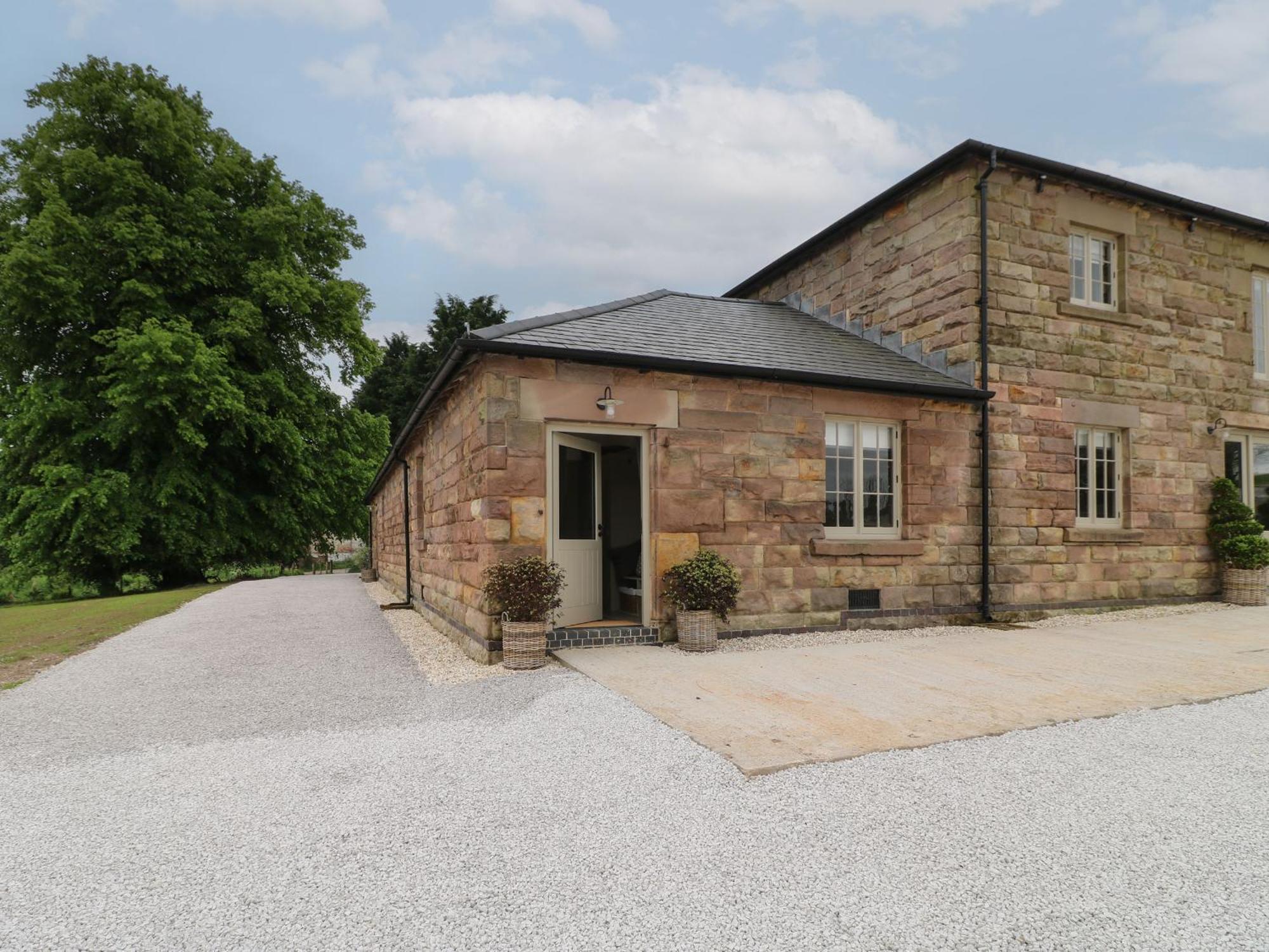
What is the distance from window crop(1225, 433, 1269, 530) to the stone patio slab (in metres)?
4.43

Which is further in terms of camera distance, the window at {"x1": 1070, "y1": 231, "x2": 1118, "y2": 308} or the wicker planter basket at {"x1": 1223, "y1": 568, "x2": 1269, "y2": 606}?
the wicker planter basket at {"x1": 1223, "y1": 568, "x2": 1269, "y2": 606}

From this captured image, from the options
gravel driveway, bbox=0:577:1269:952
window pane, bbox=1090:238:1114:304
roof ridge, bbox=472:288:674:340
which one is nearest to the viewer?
gravel driveway, bbox=0:577:1269:952

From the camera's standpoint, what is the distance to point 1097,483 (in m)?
9.92

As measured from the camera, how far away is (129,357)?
1543 cm

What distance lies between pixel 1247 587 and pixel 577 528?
1057cm

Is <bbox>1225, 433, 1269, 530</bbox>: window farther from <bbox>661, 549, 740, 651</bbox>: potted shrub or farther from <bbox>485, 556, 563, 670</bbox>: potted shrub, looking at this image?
<bbox>485, 556, 563, 670</bbox>: potted shrub

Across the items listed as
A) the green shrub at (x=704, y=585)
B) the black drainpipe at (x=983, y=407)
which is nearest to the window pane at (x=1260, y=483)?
the black drainpipe at (x=983, y=407)

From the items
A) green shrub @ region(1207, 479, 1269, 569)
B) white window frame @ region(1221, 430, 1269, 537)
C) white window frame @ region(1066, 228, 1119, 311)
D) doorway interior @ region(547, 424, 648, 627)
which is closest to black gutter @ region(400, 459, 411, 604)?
doorway interior @ region(547, 424, 648, 627)

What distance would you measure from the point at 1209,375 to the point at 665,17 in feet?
32.9

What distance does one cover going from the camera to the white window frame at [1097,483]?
31.8ft

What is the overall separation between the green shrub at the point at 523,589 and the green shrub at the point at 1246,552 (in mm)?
10848

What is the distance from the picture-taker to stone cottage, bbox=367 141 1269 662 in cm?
700

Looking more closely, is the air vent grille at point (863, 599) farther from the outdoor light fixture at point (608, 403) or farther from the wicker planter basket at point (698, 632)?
the outdoor light fixture at point (608, 403)

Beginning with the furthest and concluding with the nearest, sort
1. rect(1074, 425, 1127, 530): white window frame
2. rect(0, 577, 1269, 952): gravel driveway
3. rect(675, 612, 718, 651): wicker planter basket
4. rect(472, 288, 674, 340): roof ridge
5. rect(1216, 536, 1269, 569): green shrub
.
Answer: rect(1216, 536, 1269, 569): green shrub < rect(1074, 425, 1127, 530): white window frame < rect(675, 612, 718, 651): wicker planter basket < rect(472, 288, 674, 340): roof ridge < rect(0, 577, 1269, 952): gravel driveway
